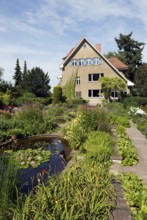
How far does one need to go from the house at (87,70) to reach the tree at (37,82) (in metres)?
4.04

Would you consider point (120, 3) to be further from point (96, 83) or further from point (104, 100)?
point (96, 83)

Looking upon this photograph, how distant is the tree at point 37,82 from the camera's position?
97.1ft

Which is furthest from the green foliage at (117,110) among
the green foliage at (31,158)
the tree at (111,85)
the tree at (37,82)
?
the green foliage at (31,158)

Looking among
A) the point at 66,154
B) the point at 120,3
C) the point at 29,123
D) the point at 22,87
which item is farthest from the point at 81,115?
the point at 22,87

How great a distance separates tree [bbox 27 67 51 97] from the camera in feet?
97.1

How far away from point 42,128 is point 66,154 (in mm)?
3813

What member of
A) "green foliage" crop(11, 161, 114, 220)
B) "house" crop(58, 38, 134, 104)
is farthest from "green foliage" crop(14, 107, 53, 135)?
"house" crop(58, 38, 134, 104)

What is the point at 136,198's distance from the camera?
3924mm

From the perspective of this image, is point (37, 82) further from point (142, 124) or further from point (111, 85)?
point (142, 124)

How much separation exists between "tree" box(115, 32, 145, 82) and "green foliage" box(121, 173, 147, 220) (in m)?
42.1

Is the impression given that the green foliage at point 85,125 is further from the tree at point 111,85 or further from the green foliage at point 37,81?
the green foliage at point 37,81

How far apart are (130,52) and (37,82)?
25.8 metres

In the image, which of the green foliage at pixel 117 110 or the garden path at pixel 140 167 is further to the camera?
the green foliage at pixel 117 110

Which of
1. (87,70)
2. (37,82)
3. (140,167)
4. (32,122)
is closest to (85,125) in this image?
(32,122)
